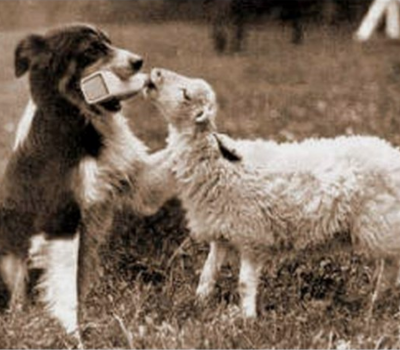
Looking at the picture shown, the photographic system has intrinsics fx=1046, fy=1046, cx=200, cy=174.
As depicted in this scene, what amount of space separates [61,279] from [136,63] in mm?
1024

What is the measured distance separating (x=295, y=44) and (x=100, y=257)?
64.6 inches

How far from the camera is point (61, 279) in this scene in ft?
15.2

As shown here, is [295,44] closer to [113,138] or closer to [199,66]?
[199,66]

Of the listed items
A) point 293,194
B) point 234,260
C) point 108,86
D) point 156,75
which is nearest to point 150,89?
point 156,75

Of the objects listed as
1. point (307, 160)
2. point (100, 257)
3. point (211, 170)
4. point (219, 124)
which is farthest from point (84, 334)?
point (219, 124)

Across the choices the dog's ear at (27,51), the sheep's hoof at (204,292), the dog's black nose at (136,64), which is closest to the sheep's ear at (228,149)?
the dog's black nose at (136,64)

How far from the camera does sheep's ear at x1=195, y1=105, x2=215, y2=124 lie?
4578mm

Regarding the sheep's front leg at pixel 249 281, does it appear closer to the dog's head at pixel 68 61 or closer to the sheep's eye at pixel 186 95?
the sheep's eye at pixel 186 95

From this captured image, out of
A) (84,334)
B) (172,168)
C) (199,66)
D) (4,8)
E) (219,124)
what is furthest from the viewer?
(219,124)

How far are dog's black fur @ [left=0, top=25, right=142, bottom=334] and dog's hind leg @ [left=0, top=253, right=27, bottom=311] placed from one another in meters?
0.03

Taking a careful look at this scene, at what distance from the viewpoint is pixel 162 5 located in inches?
217

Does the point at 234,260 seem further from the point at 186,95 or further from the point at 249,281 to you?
the point at 186,95

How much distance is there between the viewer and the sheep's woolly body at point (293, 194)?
4.60 m

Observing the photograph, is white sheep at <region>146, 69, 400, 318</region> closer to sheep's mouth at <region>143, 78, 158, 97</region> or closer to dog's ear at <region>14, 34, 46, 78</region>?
sheep's mouth at <region>143, 78, 158, 97</region>
